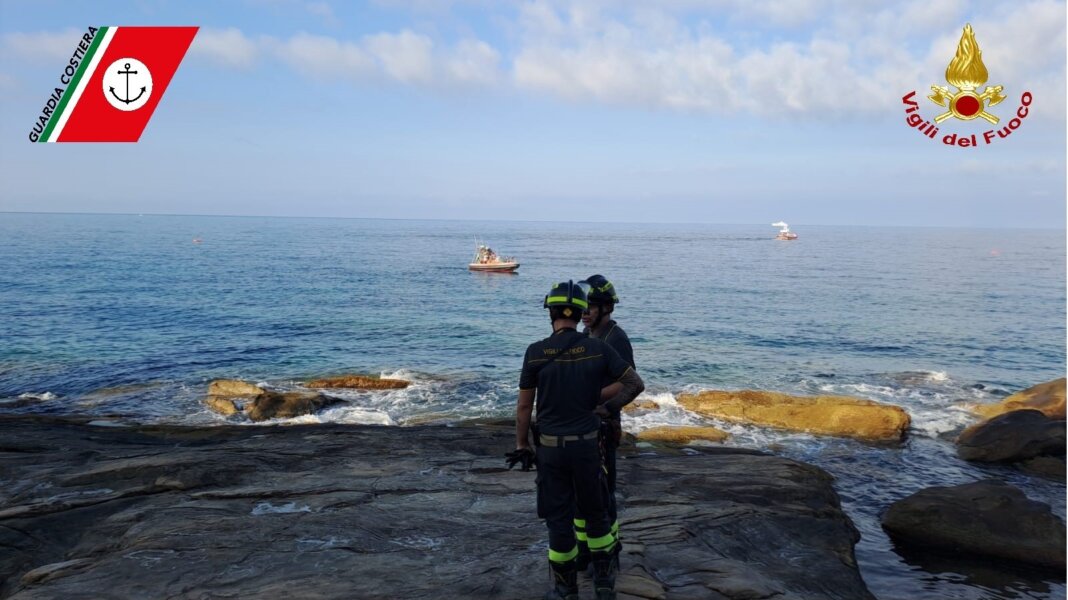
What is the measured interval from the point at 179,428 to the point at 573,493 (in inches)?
519

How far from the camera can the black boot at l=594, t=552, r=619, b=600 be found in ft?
18.7

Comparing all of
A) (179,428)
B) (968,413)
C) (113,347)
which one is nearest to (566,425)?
(179,428)

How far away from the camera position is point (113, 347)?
3178 centimetres

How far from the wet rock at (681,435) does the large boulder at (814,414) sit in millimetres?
2404

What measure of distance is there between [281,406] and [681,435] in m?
12.1

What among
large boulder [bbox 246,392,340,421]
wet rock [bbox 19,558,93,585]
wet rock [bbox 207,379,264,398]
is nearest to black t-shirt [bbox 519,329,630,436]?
wet rock [bbox 19,558,93,585]

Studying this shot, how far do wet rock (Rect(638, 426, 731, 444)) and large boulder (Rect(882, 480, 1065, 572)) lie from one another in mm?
6377

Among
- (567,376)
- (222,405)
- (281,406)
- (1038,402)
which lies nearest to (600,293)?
(567,376)

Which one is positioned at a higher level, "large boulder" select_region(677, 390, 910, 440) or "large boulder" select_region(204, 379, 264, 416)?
"large boulder" select_region(677, 390, 910, 440)

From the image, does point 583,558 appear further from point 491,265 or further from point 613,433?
point 491,265

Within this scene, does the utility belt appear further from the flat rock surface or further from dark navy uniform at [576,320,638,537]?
the flat rock surface

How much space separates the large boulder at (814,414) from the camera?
60.8ft

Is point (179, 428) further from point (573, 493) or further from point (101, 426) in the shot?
point (573, 493)

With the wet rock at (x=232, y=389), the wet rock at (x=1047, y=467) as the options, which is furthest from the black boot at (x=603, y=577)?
the wet rock at (x=232, y=389)
